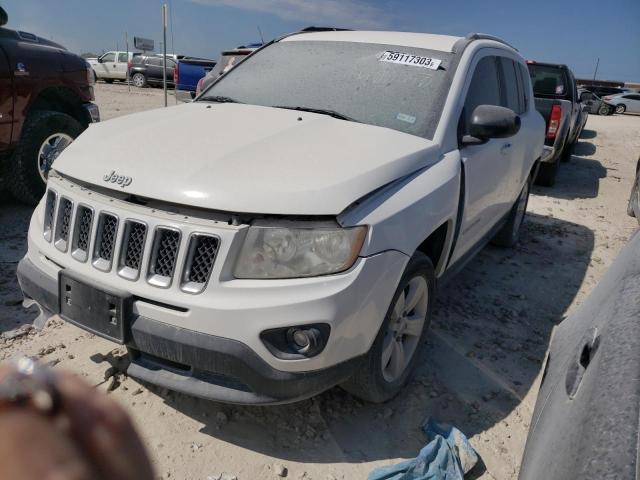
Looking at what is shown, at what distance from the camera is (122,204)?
2197mm

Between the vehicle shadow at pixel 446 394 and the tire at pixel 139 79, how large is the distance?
25.2 meters

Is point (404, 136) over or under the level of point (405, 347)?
over

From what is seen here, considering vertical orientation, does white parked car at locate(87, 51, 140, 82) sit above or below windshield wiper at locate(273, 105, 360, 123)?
below

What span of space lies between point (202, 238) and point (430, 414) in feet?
5.00

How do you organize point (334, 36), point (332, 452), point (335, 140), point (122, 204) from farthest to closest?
point (334, 36) < point (335, 140) < point (332, 452) < point (122, 204)

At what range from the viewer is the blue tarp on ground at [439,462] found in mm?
2195

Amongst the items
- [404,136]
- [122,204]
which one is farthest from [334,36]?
[122,204]

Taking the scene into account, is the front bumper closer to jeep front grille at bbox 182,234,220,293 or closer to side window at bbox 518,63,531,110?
jeep front grille at bbox 182,234,220,293

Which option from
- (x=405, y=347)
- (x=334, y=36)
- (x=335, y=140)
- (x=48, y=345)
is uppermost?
(x=334, y=36)

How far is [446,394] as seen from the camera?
287cm

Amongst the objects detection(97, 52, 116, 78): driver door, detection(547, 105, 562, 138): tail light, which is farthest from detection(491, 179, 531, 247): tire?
detection(97, 52, 116, 78): driver door

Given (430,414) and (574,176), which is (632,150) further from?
(430,414)

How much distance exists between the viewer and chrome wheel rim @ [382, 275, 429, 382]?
8.42 feet

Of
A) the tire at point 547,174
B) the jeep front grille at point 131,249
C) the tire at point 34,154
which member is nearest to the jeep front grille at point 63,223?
the jeep front grille at point 131,249
